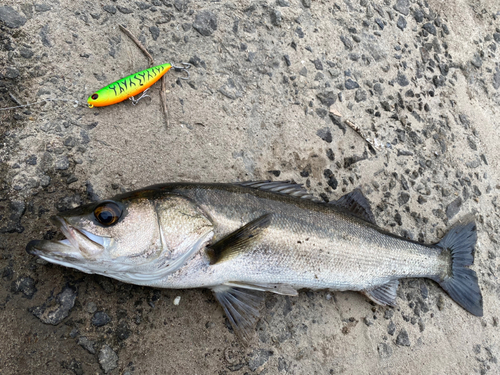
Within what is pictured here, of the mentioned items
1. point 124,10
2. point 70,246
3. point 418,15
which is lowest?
point 70,246

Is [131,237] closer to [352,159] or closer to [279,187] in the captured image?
[279,187]

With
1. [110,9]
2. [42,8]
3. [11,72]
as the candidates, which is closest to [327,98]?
[110,9]

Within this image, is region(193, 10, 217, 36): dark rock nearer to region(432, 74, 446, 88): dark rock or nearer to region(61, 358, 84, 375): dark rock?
region(432, 74, 446, 88): dark rock

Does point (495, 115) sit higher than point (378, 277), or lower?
higher

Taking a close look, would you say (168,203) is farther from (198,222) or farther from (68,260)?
(68,260)

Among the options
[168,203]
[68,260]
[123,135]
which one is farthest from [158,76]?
[68,260]

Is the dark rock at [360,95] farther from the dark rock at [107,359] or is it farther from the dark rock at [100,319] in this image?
the dark rock at [107,359]
